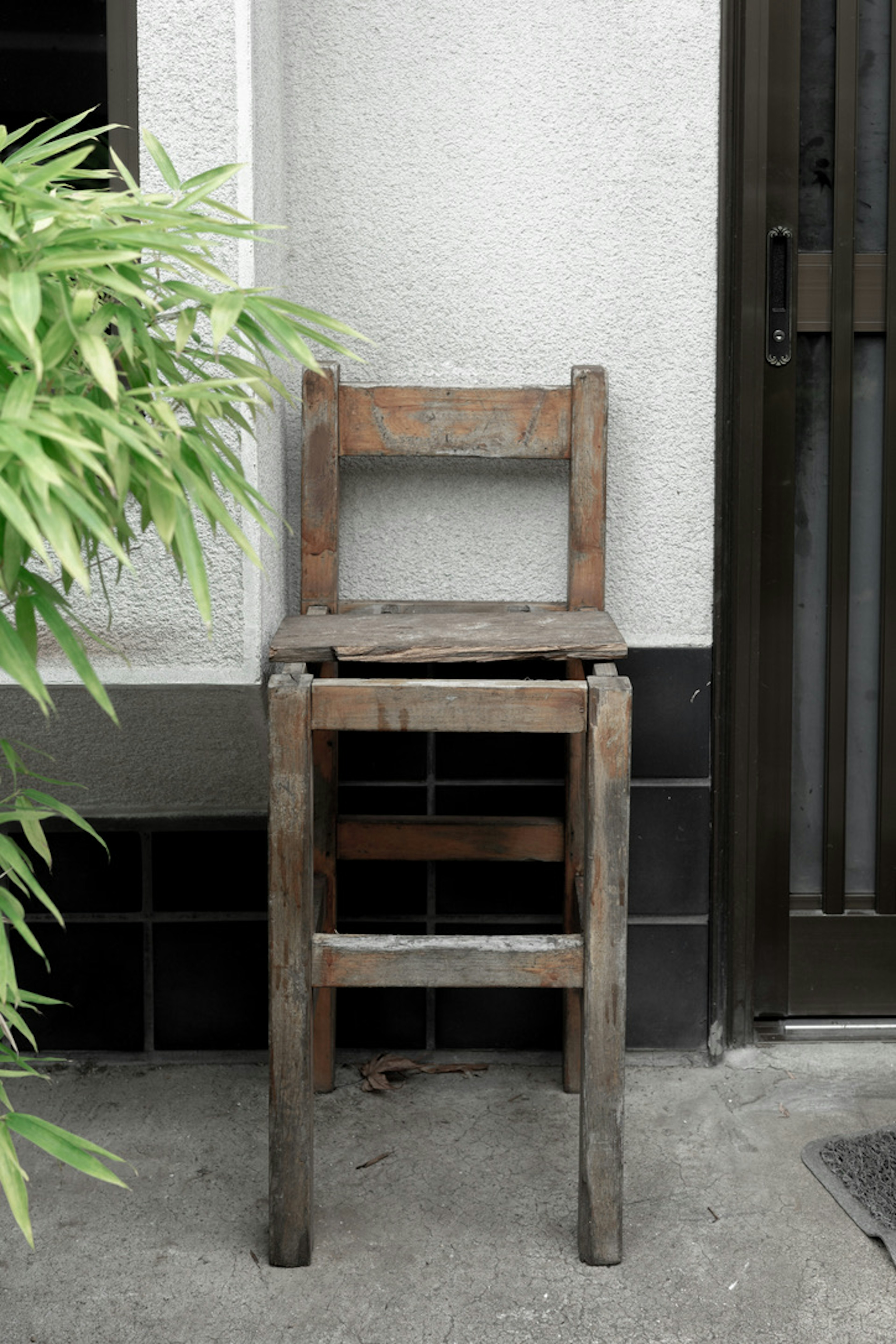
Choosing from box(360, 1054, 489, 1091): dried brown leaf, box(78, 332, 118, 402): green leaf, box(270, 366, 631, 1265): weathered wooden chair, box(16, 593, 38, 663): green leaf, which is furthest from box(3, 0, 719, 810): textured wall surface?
box(78, 332, 118, 402): green leaf

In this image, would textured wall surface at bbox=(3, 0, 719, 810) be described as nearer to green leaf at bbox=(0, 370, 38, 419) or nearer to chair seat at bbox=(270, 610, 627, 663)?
chair seat at bbox=(270, 610, 627, 663)

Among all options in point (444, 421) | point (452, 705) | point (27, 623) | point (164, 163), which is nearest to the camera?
point (27, 623)

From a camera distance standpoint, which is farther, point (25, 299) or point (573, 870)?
point (573, 870)

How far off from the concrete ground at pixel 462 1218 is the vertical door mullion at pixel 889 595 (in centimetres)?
33

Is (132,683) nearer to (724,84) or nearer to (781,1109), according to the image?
(781,1109)

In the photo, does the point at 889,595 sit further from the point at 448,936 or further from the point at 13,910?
the point at 13,910

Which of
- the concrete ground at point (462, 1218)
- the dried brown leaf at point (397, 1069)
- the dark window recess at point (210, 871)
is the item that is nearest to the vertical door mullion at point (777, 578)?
the concrete ground at point (462, 1218)

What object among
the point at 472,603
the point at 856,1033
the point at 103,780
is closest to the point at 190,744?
the point at 103,780

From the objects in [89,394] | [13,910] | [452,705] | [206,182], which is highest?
[206,182]

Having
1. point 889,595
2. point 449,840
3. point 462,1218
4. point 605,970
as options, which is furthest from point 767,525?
point 462,1218

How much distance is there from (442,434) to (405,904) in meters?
0.81

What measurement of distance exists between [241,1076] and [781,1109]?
0.89m

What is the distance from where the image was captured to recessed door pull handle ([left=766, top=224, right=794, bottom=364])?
2.08 meters

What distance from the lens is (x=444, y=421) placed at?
6.50ft
